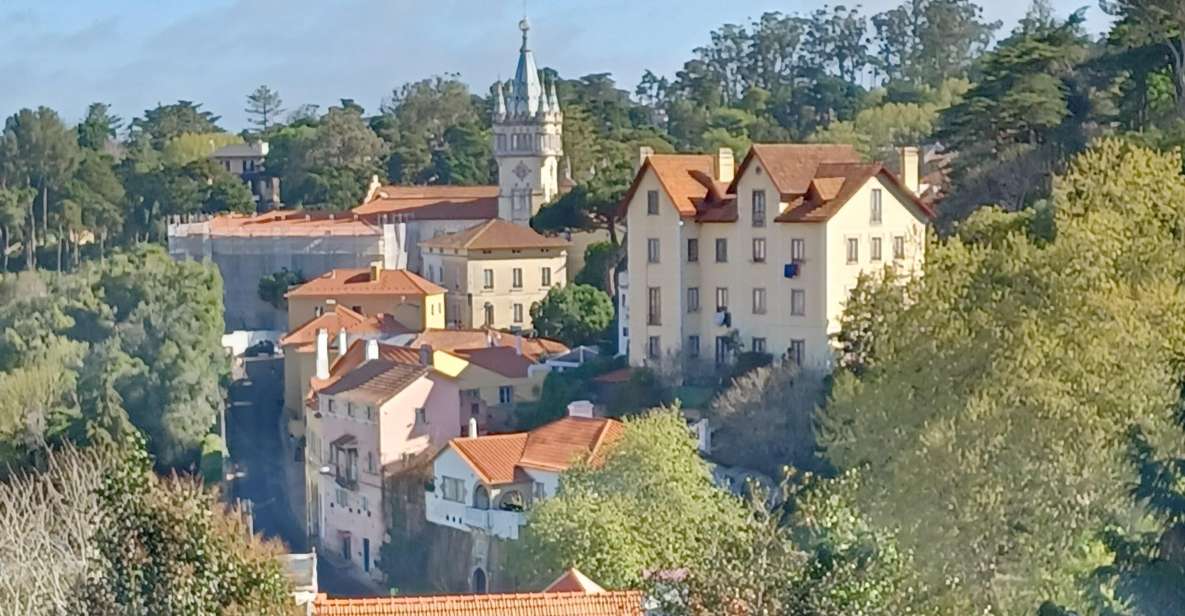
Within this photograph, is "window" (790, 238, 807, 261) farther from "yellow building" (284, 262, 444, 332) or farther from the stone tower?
the stone tower

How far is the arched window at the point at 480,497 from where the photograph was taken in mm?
27406

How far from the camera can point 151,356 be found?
125 ft

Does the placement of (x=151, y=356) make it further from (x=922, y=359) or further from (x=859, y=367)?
(x=922, y=359)

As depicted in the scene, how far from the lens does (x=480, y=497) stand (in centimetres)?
2750

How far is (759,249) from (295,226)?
26331 mm

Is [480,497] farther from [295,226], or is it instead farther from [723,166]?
[295,226]

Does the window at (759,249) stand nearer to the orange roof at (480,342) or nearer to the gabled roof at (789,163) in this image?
the gabled roof at (789,163)

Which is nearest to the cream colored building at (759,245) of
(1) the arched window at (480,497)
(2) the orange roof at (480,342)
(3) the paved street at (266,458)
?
(1) the arched window at (480,497)

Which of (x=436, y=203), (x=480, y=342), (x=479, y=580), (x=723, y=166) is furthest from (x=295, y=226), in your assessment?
(x=479, y=580)

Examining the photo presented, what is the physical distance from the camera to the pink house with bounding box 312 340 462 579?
30.9 metres

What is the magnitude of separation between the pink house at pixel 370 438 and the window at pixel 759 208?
5578 millimetres

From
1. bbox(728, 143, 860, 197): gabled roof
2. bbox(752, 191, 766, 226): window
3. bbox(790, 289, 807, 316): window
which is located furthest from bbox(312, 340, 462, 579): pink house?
bbox(728, 143, 860, 197): gabled roof

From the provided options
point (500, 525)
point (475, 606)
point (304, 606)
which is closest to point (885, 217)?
point (500, 525)

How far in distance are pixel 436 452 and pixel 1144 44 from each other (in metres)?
11.8
